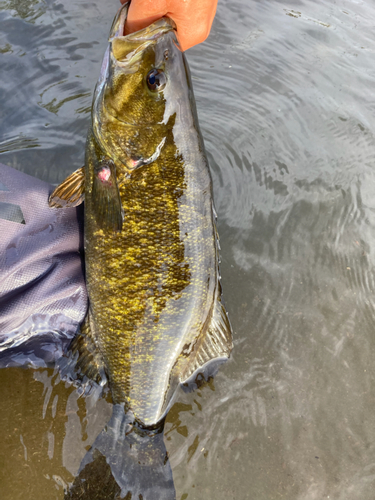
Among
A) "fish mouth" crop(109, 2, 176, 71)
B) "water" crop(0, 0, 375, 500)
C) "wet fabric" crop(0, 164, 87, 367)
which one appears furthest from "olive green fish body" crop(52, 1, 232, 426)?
"water" crop(0, 0, 375, 500)

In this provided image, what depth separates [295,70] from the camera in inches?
152

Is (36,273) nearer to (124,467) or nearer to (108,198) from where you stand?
(108,198)

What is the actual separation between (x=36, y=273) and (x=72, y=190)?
57 centimetres

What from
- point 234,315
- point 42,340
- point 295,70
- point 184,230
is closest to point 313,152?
point 295,70

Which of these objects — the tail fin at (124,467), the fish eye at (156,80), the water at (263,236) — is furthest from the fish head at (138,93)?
the tail fin at (124,467)

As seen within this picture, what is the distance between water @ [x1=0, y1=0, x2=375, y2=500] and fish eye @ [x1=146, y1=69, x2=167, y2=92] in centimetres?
129

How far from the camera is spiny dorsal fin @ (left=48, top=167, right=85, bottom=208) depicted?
84.0 inches

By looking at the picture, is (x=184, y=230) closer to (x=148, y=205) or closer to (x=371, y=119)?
(x=148, y=205)

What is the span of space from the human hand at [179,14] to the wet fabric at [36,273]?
1159mm

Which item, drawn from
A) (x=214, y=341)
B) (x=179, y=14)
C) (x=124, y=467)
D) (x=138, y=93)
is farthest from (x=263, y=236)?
(x=124, y=467)

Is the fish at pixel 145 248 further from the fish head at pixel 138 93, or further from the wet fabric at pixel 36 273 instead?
the wet fabric at pixel 36 273

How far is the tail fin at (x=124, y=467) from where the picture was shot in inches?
84.9

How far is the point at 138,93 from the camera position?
1935mm

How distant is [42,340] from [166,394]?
2.97 feet
